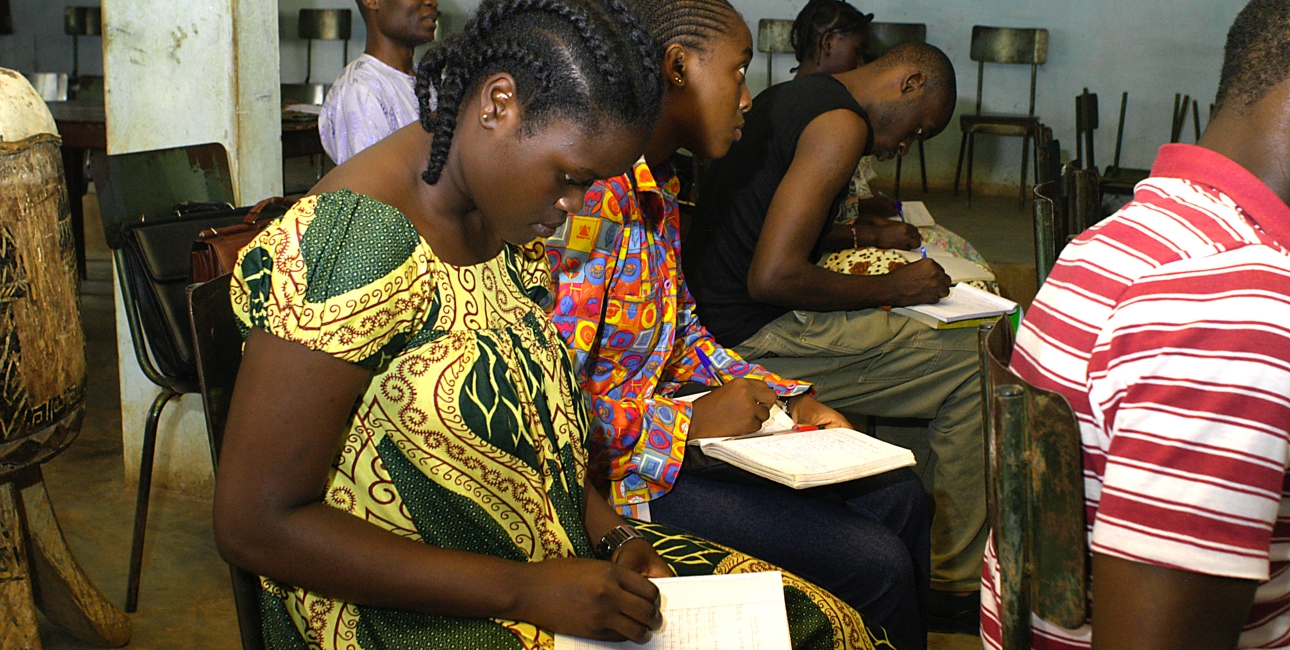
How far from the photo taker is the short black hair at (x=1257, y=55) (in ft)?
3.29

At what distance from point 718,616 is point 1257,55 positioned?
82 centimetres

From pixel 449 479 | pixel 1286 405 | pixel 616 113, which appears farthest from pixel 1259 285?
pixel 449 479

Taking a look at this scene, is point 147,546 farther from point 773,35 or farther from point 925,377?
A: point 773,35

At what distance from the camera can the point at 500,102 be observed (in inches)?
44.5

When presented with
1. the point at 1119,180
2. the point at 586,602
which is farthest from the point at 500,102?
the point at 1119,180

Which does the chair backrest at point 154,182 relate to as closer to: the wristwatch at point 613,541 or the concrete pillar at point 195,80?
the concrete pillar at point 195,80

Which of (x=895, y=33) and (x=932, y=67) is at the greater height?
(x=895, y=33)

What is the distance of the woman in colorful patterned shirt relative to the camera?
165 cm

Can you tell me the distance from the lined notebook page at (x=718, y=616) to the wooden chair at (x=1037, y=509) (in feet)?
1.08

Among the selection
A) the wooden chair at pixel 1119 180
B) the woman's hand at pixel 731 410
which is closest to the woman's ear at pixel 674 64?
the woman's hand at pixel 731 410

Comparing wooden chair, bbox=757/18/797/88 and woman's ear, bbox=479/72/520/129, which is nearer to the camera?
woman's ear, bbox=479/72/520/129

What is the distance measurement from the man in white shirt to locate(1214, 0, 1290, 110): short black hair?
6.89 ft

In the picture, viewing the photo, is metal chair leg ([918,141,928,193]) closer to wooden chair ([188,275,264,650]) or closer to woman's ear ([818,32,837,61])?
woman's ear ([818,32,837,61])

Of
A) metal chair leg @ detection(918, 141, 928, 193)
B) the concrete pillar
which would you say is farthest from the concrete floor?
metal chair leg @ detection(918, 141, 928, 193)
